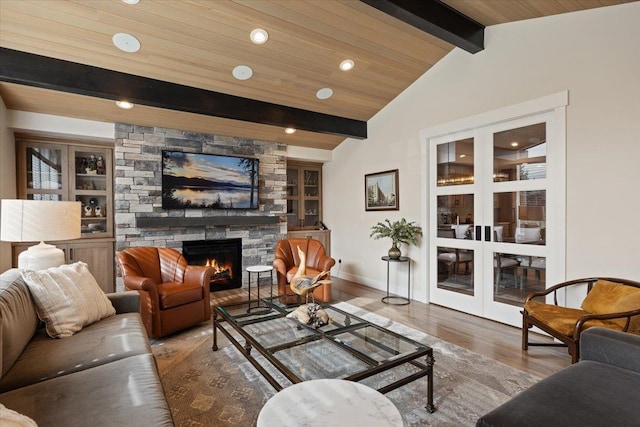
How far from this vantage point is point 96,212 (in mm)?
4723

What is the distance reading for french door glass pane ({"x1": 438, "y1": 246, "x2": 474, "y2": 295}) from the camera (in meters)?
4.04

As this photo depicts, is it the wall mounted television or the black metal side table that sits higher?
the wall mounted television

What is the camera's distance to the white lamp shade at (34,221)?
7.86 feet

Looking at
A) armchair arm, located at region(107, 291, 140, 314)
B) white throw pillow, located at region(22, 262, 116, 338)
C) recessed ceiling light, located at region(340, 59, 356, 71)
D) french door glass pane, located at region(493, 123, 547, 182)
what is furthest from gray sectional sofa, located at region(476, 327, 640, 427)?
recessed ceiling light, located at region(340, 59, 356, 71)

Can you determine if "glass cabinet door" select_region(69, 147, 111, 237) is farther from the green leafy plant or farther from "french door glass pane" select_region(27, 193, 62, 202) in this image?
the green leafy plant

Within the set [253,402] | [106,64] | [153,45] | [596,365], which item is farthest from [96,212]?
[596,365]

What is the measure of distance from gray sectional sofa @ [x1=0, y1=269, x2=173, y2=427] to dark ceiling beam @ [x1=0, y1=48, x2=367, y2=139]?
2.06m

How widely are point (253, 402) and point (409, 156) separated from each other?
3808 mm

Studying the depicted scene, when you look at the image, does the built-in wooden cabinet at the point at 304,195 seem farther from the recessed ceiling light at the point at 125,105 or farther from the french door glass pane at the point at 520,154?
the french door glass pane at the point at 520,154

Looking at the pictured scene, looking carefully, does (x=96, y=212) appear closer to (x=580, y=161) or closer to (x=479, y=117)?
(x=479, y=117)

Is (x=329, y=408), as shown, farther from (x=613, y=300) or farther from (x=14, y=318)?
(x=613, y=300)

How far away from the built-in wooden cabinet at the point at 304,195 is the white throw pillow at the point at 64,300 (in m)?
4.22

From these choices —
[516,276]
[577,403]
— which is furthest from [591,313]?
[577,403]

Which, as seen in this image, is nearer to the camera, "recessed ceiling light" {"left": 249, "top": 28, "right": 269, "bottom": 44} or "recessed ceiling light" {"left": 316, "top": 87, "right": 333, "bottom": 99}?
"recessed ceiling light" {"left": 249, "top": 28, "right": 269, "bottom": 44}
